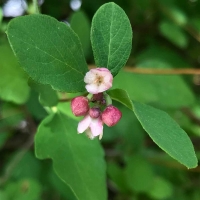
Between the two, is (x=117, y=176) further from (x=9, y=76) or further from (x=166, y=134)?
(x=166, y=134)

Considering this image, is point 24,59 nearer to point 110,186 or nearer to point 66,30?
point 66,30

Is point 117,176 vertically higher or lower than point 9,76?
lower

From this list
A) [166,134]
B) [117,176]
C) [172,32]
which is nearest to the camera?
[166,134]

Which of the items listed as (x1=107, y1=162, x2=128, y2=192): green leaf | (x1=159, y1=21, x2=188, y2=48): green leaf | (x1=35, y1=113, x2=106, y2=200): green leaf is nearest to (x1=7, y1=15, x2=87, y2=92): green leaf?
(x1=35, y1=113, x2=106, y2=200): green leaf

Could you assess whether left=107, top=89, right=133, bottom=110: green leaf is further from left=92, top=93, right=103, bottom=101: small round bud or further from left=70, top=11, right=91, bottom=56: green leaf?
left=70, top=11, right=91, bottom=56: green leaf

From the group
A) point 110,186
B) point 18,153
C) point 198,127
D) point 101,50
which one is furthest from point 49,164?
point 101,50

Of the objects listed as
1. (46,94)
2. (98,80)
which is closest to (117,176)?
(46,94)
